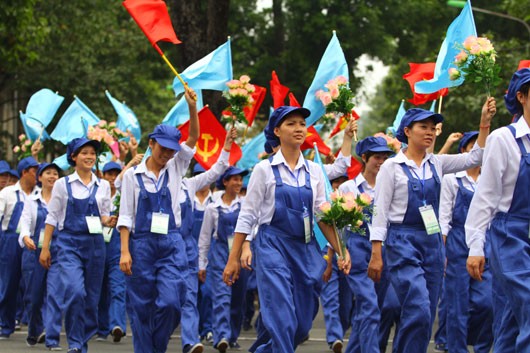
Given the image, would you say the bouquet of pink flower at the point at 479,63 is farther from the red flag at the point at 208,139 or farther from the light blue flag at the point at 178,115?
the light blue flag at the point at 178,115

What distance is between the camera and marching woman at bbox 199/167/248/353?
14.3m

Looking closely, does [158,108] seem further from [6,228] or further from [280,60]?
[6,228]

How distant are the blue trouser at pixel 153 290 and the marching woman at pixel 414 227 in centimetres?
171

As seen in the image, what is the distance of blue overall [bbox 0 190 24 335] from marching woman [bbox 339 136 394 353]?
5.39 m

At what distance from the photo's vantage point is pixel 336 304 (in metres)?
14.2

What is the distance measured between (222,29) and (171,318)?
11.3 m

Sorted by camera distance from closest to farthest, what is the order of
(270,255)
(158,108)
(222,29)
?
(270,255), (222,29), (158,108)

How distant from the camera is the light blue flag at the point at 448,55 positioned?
10.9 m

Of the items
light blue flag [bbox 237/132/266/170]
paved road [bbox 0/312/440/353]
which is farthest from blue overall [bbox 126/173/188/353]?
light blue flag [bbox 237/132/266/170]

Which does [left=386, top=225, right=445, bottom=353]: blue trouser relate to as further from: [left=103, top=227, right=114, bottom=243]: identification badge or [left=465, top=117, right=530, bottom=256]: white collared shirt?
[left=103, top=227, right=114, bottom=243]: identification badge

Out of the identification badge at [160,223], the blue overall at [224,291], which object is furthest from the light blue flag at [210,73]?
the identification badge at [160,223]

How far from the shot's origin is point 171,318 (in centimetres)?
1004

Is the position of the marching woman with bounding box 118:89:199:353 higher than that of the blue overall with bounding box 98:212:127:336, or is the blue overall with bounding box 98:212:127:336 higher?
the marching woman with bounding box 118:89:199:353

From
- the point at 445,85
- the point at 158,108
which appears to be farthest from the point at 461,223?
the point at 158,108
